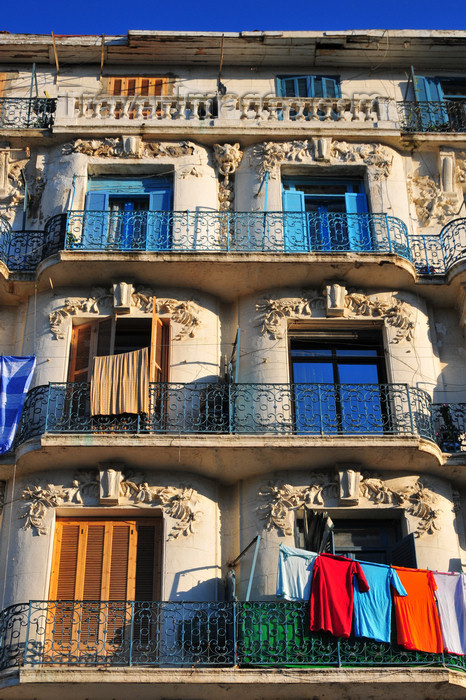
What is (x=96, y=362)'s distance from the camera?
17.1 metres

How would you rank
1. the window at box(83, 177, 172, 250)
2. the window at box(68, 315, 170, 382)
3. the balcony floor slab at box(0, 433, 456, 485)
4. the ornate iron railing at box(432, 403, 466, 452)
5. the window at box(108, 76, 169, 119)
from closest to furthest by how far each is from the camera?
the balcony floor slab at box(0, 433, 456, 485)
the ornate iron railing at box(432, 403, 466, 452)
the window at box(68, 315, 170, 382)
the window at box(83, 177, 172, 250)
the window at box(108, 76, 169, 119)

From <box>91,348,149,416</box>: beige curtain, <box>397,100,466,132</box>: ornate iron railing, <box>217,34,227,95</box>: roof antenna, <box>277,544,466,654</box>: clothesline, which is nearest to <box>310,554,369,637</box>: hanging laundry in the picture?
<box>277,544,466,654</box>: clothesline

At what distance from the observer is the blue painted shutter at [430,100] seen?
2091 centimetres

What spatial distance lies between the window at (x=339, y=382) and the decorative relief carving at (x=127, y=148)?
179 inches

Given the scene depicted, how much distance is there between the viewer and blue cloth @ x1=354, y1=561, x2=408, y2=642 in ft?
48.2

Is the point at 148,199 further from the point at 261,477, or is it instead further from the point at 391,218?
the point at 261,477

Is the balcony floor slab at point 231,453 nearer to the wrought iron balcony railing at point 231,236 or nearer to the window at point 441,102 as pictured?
the wrought iron balcony railing at point 231,236

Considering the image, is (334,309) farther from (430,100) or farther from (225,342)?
(430,100)

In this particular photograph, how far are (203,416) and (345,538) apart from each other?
306cm

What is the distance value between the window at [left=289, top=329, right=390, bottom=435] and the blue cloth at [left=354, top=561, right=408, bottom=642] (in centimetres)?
245

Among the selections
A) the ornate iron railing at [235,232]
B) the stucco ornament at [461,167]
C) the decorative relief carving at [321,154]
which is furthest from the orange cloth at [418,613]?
the stucco ornament at [461,167]

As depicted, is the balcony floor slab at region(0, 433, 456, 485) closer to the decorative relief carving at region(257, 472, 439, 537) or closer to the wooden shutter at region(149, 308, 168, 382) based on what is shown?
the decorative relief carving at region(257, 472, 439, 537)

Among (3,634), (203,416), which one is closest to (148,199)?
(203,416)

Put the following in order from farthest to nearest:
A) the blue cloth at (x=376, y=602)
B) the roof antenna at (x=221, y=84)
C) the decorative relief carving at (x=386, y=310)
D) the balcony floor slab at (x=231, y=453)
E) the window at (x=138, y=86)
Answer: the window at (x=138, y=86) < the roof antenna at (x=221, y=84) < the decorative relief carving at (x=386, y=310) < the balcony floor slab at (x=231, y=453) < the blue cloth at (x=376, y=602)
